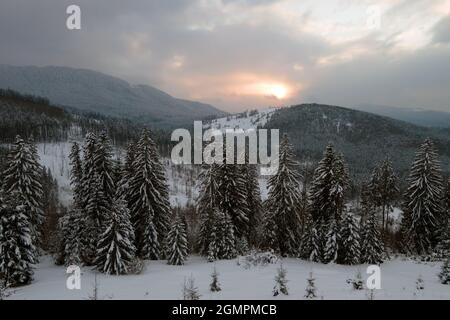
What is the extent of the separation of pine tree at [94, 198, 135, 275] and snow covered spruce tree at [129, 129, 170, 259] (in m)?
7.68

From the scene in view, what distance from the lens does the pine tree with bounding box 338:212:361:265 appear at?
31359 millimetres

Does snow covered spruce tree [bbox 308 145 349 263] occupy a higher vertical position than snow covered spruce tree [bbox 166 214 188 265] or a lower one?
higher

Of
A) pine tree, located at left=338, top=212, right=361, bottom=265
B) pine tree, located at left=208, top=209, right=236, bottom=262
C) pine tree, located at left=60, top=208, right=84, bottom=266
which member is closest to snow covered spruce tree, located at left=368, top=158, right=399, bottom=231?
pine tree, located at left=338, top=212, right=361, bottom=265

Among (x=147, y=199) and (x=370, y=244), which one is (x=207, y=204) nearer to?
(x=147, y=199)

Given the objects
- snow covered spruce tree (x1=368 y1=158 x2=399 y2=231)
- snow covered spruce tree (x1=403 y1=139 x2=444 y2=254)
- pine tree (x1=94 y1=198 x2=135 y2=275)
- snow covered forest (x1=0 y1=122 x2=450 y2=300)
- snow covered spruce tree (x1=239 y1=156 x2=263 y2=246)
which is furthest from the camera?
snow covered spruce tree (x1=368 y1=158 x2=399 y2=231)

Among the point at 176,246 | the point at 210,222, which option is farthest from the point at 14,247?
the point at 210,222

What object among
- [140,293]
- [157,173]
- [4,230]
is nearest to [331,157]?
[157,173]

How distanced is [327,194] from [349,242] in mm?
6029

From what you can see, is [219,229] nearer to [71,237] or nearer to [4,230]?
[71,237]

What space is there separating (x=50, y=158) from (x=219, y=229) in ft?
603

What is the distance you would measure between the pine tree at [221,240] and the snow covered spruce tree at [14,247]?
14.9 m

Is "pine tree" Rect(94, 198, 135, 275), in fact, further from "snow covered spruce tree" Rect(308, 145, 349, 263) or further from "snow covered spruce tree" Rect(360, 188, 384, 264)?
"snow covered spruce tree" Rect(360, 188, 384, 264)
